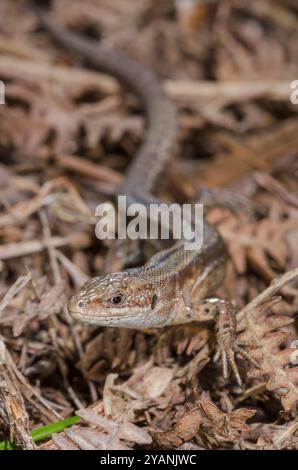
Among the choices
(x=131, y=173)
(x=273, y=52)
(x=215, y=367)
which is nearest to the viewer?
(x=215, y=367)

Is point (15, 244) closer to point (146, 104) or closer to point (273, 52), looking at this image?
point (146, 104)

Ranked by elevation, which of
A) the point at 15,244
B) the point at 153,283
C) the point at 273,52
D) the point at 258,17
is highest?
the point at 258,17

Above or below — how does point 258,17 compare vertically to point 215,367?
above

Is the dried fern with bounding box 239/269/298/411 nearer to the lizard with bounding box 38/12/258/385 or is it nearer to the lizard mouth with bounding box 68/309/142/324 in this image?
the lizard with bounding box 38/12/258/385

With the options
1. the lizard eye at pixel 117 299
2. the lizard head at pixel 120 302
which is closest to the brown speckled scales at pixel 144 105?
the lizard head at pixel 120 302

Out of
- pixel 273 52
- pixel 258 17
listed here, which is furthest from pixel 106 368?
pixel 258 17

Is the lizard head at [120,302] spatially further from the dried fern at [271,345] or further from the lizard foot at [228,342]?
the dried fern at [271,345]

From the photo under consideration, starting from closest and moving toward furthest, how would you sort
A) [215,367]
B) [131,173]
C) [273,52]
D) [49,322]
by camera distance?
[215,367]
[49,322]
[131,173]
[273,52]

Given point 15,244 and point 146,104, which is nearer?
point 15,244

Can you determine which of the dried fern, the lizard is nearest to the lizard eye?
the lizard
